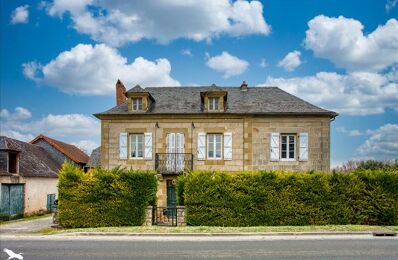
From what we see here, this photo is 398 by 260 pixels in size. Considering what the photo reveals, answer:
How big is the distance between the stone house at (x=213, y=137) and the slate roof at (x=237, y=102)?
60 millimetres

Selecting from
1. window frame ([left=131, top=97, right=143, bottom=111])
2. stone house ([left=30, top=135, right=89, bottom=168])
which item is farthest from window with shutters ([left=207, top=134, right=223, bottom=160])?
stone house ([left=30, top=135, right=89, bottom=168])

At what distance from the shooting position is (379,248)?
40.8 feet

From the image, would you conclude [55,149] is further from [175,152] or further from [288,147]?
[288,147]

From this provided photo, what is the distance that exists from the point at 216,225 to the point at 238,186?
1.97 meters

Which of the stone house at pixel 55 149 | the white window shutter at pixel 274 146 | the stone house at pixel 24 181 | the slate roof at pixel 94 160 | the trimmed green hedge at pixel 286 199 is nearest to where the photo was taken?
the trimmed green hedge at pixel 286 199

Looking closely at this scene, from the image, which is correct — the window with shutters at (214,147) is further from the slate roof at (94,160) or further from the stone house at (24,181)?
the slate roof at (94,160)

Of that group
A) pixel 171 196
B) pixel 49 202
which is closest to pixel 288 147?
pixel 171 196

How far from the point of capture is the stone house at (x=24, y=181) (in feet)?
77.9

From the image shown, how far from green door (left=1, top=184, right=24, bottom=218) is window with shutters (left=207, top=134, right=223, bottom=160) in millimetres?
11630

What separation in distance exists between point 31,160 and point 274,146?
17.2 metres

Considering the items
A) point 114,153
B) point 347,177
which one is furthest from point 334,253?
point 114,153

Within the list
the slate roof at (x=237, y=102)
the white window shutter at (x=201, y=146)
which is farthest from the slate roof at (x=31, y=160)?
the white window shutter at (x=201, y=146)

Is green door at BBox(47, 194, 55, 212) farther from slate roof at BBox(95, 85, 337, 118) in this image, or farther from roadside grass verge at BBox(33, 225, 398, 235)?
roadside grass verge at BBox(33, 225, 398, 235)

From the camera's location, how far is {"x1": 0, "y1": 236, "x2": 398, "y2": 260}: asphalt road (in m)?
11.1
